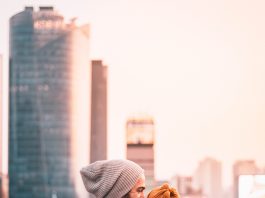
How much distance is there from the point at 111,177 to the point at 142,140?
4.80 meters

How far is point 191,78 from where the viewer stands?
22.3ft

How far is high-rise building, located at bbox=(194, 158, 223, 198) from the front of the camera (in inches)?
264

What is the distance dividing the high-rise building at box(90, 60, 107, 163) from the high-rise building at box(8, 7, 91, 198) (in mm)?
66

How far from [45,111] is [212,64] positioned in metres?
1.42

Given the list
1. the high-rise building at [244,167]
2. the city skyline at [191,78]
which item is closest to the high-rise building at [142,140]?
the city skyline at [191,78]

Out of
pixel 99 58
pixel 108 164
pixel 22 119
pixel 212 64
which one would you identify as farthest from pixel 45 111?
pixel 108 164

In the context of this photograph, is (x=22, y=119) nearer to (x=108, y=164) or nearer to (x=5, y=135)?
(x=5, y=135)

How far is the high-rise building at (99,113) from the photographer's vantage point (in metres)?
6.68

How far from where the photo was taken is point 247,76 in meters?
6.78

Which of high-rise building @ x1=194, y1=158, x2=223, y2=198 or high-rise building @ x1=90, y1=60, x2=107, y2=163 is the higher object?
high-rise building @ x1=90, y1=60, x2=107, y2=163

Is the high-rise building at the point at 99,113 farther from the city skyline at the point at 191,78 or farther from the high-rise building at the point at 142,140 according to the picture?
the high-rise building at the point at 142,140

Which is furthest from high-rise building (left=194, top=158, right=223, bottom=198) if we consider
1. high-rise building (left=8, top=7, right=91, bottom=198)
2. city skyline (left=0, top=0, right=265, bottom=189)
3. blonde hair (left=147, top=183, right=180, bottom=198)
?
blonde hair (left=147, top=183, right=180, bottom=198)

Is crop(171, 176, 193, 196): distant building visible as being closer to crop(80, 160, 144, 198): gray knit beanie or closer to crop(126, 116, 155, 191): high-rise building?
crop(126, 116, 155, 191): high-rise building

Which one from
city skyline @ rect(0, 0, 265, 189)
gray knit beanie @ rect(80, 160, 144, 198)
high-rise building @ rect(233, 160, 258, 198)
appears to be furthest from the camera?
high-rise building @ rect(233, 160, 258, 198)
